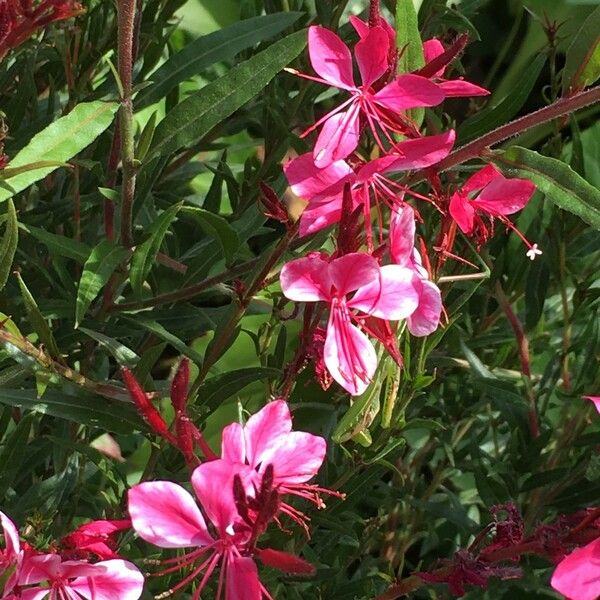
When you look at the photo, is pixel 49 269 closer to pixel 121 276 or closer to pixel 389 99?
pixel 121 276

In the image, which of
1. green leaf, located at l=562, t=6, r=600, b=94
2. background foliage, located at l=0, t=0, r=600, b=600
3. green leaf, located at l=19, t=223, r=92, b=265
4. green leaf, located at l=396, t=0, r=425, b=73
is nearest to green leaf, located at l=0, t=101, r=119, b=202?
background foliage, located at l=0, t=0, r=600, b=600

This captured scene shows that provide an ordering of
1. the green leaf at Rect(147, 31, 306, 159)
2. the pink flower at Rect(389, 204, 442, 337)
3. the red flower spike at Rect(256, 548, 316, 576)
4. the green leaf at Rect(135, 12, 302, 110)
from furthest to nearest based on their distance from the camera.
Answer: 1. the green leaf at Rect(135, 12, 302, 110)
2. the green leaf at Rect(147, 31, 306, 159)
3. the pink flower at Rect(389, 204, 442, 337)
4. the red flower spike at Rect(256, 548, 316, 576)

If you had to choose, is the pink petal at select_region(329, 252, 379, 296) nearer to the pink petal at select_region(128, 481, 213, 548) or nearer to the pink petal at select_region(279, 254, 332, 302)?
the pink petal at select_region(279, 254, 332, 302)

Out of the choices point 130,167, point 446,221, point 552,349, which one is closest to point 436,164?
point 446,221

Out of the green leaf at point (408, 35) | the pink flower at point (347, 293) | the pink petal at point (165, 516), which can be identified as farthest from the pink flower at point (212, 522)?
the green leaf at point (408, 35)

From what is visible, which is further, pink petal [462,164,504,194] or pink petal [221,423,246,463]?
pink petal [462,164,504,194]
